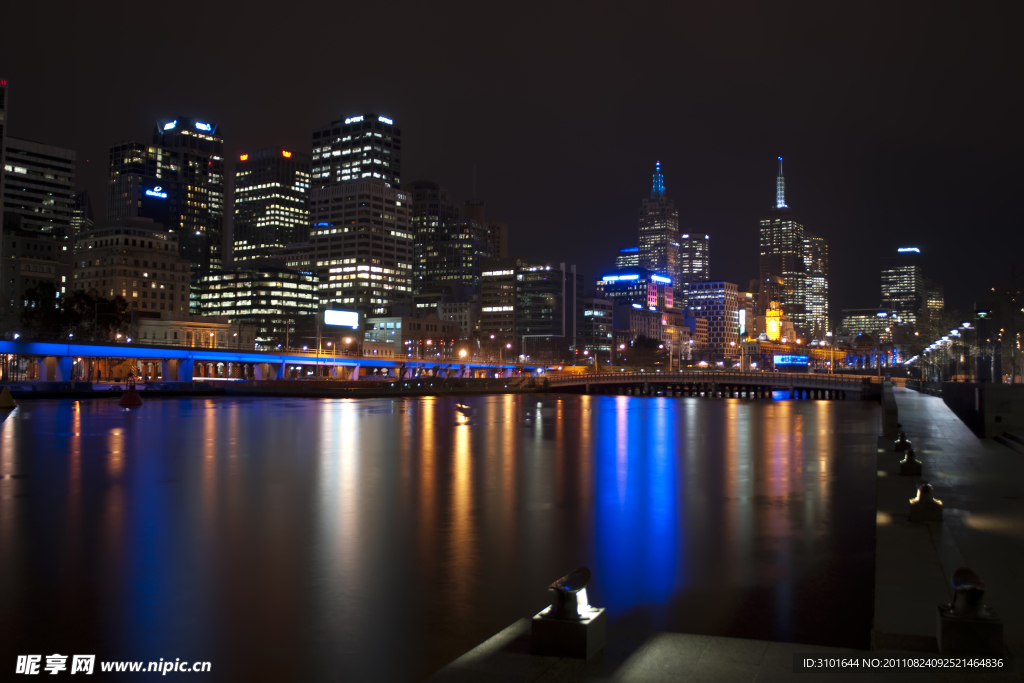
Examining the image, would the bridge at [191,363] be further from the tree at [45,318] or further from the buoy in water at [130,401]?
the buoy in water at [130,401]

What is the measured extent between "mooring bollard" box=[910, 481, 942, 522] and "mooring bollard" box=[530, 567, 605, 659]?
8.48 meters

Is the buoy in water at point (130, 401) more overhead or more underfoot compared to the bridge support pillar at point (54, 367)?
more underfoot

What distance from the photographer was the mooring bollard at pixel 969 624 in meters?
7.21

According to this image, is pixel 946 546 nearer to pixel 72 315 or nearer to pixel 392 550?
pixel 392 550

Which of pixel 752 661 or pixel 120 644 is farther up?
pixel 752 661

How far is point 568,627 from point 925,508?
8973mm

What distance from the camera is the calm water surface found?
9789mm

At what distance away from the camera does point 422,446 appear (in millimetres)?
34344

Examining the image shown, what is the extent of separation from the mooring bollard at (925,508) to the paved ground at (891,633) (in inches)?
7.5

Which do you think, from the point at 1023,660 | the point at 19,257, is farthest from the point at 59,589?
the point at 19,257

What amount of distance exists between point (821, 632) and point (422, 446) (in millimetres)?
25334

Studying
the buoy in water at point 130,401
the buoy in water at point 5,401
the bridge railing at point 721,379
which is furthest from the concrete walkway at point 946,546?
the bridge railing at point 721,379

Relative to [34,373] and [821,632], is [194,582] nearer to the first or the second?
[821,632]

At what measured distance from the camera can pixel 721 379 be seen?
138m
